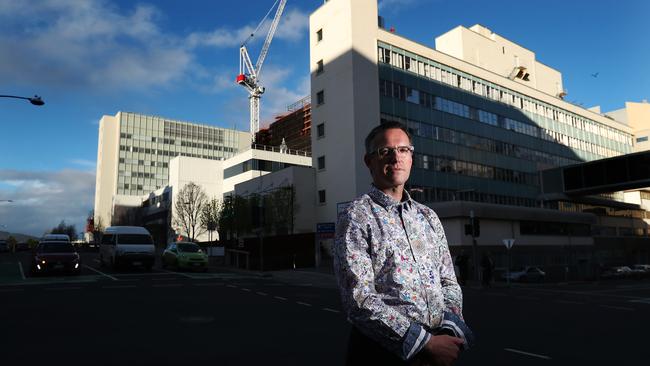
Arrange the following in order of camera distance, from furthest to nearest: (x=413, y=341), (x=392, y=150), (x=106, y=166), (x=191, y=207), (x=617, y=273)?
(x=106, y=166) → (x=191, y=207) → (x=617, y=273) → (x=392, y=150) → (x=413, y=341)

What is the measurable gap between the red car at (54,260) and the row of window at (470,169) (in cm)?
3303

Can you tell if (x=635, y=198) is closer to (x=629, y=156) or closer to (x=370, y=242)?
(x=629, y=156)

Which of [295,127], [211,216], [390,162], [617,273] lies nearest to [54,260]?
[390,162]

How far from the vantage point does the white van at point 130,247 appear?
25547 millimetres

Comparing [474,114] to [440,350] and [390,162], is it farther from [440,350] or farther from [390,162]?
[440,350]

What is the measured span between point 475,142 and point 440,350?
2203 inches

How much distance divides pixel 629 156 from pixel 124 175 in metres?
110

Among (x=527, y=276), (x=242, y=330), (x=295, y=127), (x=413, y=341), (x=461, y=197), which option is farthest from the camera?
(x=295, y=127)

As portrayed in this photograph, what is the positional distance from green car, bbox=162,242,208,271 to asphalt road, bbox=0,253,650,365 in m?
11.8

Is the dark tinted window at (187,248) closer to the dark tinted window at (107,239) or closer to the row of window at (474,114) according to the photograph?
the dark tinted window at (107,239)

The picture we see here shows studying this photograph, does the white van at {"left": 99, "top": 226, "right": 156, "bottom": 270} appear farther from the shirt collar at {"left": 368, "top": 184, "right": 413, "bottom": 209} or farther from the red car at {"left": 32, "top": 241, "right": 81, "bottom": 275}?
the shirt collar at {"left": 368, "top": 184, "right": 413, "bottom": 209}

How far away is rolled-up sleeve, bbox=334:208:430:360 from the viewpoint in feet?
7.07

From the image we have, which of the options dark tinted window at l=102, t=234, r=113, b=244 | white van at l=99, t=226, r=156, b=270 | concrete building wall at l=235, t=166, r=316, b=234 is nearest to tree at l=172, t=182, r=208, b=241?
concrete building wall at l=235, t=166, r=316, b=234

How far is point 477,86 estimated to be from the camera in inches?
2254
